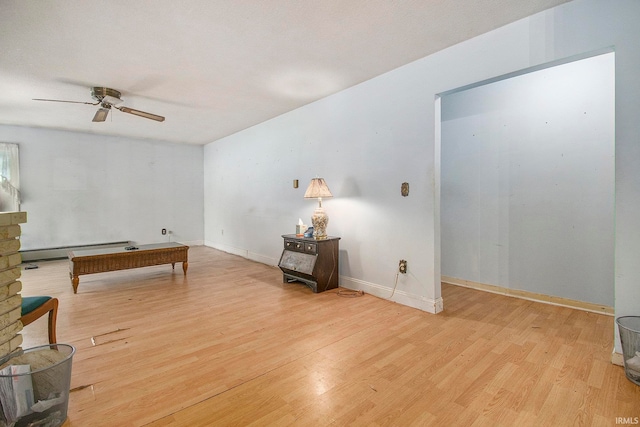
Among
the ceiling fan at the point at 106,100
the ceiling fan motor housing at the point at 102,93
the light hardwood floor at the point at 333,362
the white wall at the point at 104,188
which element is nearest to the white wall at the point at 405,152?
the light hardwood floor at the point at 333,362

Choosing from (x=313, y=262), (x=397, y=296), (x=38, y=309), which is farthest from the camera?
(x=313, y=262)

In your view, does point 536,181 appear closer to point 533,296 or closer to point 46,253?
point 533,296

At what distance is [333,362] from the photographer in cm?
204

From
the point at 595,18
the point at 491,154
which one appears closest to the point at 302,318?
the point at 491,154

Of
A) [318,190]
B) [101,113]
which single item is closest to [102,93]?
[101,113]

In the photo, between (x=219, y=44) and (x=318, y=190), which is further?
(x=318, y=190)

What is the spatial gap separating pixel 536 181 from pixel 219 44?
11.7 ft

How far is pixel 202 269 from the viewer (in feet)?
16.0

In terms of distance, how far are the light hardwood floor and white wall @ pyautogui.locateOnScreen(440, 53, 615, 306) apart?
42cm

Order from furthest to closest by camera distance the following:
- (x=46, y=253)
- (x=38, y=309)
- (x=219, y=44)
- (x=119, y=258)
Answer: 1. (x=46, y=253)
2. (x=119, y=258)
3. (x=219, y=44)
4. (x=38, y=309)

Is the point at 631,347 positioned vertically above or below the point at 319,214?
below

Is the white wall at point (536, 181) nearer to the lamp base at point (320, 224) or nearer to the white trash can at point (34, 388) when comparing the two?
the lamp base at point (320, 224)

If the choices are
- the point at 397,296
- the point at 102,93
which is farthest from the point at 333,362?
the point at 102,93

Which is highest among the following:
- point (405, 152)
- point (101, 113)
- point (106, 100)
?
point (106, 100)
